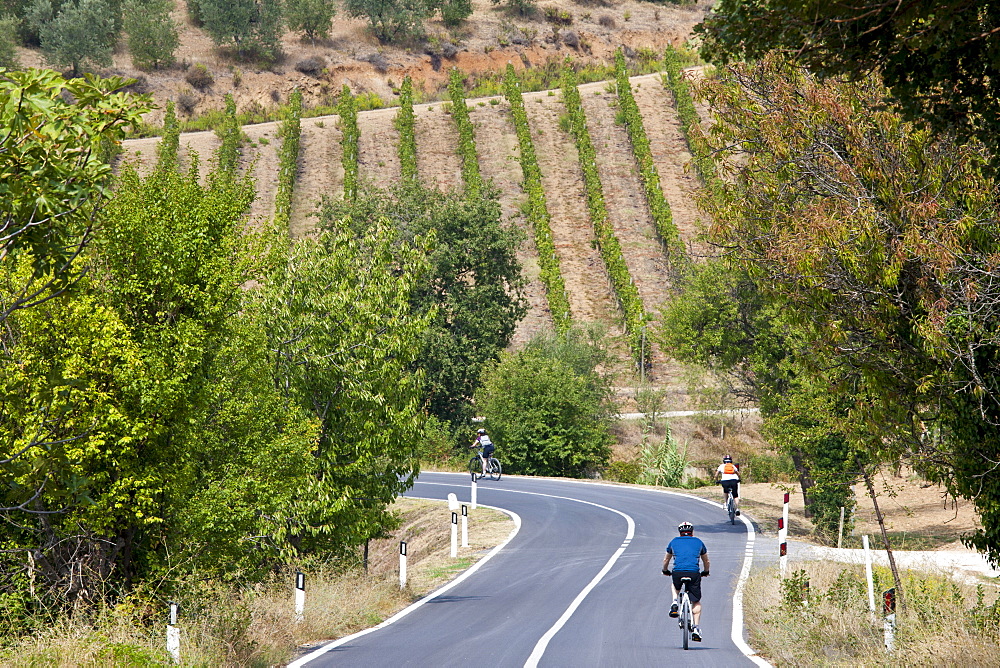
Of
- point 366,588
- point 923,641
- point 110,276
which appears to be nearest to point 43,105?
point 110,276

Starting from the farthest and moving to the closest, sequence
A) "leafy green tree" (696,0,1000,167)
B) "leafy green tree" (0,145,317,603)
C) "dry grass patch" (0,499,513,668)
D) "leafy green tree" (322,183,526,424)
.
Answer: "leafy green tree" (322,183,526,424) → "leafy green tree" (0,145,317,603) → "dry grass patch" (0,499,513,668) → "leafy green tree" (696,0,1000,167)

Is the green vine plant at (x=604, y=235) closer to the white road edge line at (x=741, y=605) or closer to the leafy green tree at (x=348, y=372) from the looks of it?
the white road edge line at (x=741, y=605)

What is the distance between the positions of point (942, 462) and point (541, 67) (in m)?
99.7

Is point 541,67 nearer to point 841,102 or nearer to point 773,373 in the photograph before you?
point 773,373

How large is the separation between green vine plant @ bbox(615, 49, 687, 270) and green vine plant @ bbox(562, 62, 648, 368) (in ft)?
10.8

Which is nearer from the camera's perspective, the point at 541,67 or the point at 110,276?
the point at 110,276

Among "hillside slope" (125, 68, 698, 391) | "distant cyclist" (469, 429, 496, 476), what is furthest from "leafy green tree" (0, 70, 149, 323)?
"hillside slope" (125, 68, 698, 391)

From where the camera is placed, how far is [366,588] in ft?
53.5

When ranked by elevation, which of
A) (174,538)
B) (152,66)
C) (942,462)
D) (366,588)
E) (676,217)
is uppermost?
(152,66)

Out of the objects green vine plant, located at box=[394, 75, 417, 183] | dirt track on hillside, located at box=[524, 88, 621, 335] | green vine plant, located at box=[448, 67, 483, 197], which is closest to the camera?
dirt track on hillside, located at box=[524, 88, 621, 335]

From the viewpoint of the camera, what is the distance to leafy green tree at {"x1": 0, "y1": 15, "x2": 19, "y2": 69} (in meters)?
85.2

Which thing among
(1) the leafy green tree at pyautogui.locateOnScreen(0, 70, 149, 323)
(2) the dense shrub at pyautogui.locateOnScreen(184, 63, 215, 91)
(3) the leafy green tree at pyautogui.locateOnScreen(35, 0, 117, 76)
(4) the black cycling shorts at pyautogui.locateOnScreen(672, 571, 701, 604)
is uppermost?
(3) the leafy green tree at pyautogui.locateOnScreen(35, 0, 117, 76)

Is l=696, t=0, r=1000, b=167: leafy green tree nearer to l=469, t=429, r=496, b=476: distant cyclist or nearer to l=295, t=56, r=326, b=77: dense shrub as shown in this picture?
l=469, t=429, r=496, b=476: distant cyclist

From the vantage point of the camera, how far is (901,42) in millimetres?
7379
